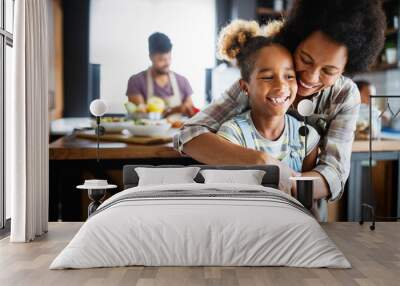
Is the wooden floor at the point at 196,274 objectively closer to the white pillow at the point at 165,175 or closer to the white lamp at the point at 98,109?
the white pillow at the point at 165,175

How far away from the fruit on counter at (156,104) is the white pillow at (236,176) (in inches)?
37.7

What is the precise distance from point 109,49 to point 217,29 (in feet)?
3.66

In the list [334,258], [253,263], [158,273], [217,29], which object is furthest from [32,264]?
[217,29]

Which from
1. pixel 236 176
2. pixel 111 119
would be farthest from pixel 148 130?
pixel 236 176

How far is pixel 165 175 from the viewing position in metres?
5.82

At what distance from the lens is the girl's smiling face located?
6160mm

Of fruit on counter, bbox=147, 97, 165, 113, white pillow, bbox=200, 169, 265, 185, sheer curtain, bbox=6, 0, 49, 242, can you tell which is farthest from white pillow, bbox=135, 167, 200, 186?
sheer curtain, bbox=6, 0, 49, 242

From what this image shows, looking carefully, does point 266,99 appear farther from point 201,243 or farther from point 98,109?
point 201,243

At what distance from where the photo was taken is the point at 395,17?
6.34 metres

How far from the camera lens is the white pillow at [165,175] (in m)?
5.79

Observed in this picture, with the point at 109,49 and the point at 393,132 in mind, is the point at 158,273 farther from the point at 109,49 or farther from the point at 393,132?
the point at 393,132

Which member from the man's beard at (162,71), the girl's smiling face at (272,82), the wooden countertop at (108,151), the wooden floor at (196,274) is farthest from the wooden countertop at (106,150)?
the wooden floor at (196,274)

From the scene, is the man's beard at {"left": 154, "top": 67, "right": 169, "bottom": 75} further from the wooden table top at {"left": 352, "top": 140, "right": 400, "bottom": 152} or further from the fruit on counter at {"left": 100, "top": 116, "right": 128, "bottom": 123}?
the wooden table top at {"left": 352, "top": 140, "right": 400, "bottom": 152}

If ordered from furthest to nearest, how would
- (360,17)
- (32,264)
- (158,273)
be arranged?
(360,17) → (32,264) → (158,273)
